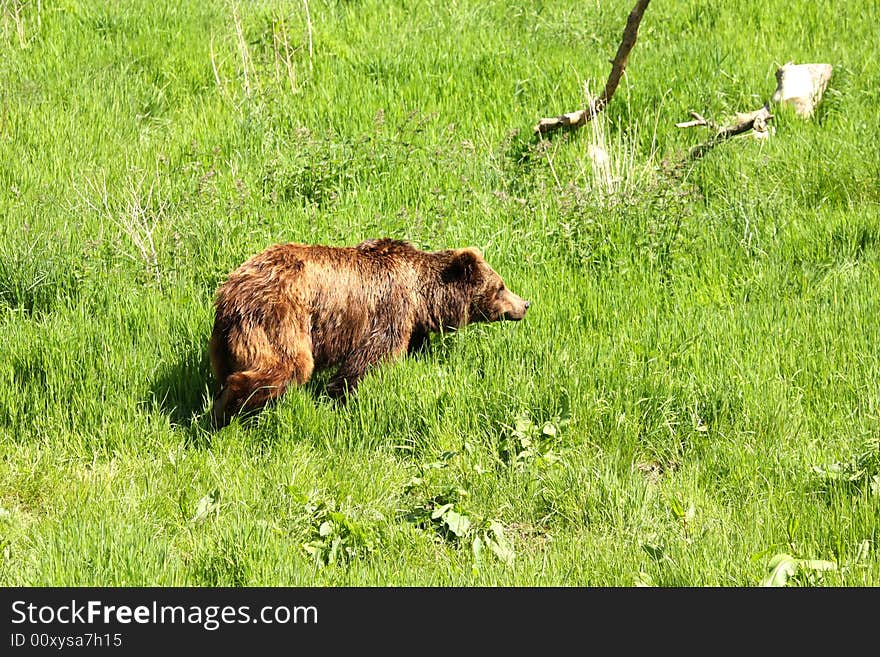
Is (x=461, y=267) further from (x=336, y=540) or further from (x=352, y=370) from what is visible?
(x=336, y=540)

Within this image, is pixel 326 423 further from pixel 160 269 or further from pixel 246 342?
pixel 160 269

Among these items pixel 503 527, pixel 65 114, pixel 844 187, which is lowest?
pixel 503 527

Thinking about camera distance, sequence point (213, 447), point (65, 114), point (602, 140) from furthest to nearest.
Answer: point (65, 114), point (602, 140), point (213, 447)

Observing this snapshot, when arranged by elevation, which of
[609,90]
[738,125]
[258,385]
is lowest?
[258,385]

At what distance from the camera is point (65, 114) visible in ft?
29.8

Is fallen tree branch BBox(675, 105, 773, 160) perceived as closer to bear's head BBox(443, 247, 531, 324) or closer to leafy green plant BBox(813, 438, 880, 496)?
bear's head BBox(443, 247, 531, 324)

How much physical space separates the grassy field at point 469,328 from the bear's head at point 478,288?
16cm

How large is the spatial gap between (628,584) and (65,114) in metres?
6.67

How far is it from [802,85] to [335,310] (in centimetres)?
548

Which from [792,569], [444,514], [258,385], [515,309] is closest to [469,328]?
[515,309]

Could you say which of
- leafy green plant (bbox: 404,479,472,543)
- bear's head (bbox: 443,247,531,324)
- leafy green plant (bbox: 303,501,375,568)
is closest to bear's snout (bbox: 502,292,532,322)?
bear's head (bbox: 443,247,531,324)

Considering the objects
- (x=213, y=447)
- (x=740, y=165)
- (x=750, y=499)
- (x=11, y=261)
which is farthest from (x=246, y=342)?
(x=740, y=165)

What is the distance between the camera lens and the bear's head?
6.84 m

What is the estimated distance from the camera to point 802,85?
9.45 meters
